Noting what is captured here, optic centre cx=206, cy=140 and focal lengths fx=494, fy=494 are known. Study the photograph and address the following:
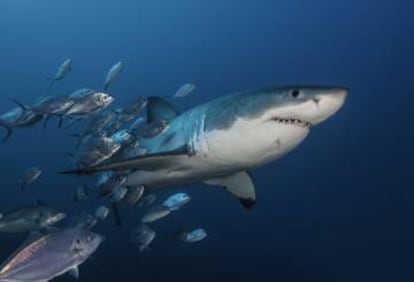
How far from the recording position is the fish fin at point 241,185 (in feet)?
20.4

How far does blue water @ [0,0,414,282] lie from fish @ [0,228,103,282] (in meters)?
27.0

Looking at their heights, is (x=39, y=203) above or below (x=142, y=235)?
above

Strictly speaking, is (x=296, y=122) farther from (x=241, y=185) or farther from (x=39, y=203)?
(x=39, y=203)

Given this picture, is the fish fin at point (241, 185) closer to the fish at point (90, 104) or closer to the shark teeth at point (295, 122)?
the fish at point (90, 104)

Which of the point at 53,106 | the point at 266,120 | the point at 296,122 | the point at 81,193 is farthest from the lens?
the point at 81,193

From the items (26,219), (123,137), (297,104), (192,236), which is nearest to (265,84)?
(192,236)

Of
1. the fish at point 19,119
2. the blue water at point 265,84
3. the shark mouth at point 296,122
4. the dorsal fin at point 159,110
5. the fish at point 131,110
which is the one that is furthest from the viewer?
the blue water at point 265,84

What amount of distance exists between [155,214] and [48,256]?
4.59m

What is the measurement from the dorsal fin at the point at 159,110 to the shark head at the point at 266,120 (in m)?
1.38

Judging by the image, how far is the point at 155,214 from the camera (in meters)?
7.76

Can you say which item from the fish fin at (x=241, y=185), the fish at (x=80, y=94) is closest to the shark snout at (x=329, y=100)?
the fish fin at (x=241, y=185)

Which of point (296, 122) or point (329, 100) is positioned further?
point (296, 122)

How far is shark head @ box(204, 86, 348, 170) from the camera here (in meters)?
3.78

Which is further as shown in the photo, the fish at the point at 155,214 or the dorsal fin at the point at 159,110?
the fish at the point at 155,214
